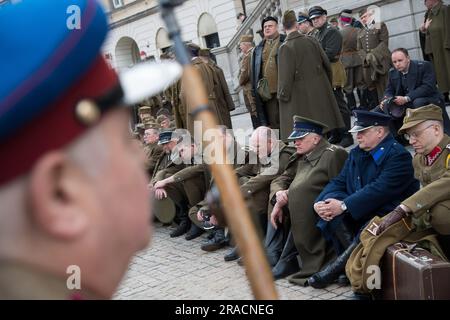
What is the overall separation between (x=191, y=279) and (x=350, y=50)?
629cm

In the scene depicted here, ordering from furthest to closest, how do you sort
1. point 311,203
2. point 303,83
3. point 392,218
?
point 303,83 < point 311,203 < point 392,218

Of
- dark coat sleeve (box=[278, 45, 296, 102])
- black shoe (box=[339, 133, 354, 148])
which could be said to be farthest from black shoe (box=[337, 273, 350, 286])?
black shoe (box=[339, 133, 354, 148])

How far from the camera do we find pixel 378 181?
15.5ft

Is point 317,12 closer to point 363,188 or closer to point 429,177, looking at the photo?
point 363,188

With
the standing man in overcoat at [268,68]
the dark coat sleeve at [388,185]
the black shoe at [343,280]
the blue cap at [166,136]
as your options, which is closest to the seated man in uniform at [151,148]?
the blue cap at [166,136]

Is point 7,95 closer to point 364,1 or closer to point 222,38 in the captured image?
point 364,1

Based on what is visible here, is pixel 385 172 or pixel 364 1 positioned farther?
pixel 364 1

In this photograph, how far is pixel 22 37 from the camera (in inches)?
36.3

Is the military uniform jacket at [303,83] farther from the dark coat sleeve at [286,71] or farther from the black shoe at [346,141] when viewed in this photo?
the black shoe at [346,141]

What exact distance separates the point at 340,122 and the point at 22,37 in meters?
7.63

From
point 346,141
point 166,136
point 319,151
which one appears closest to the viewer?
point 319,151

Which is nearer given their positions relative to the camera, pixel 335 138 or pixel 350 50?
pixel 335 138
